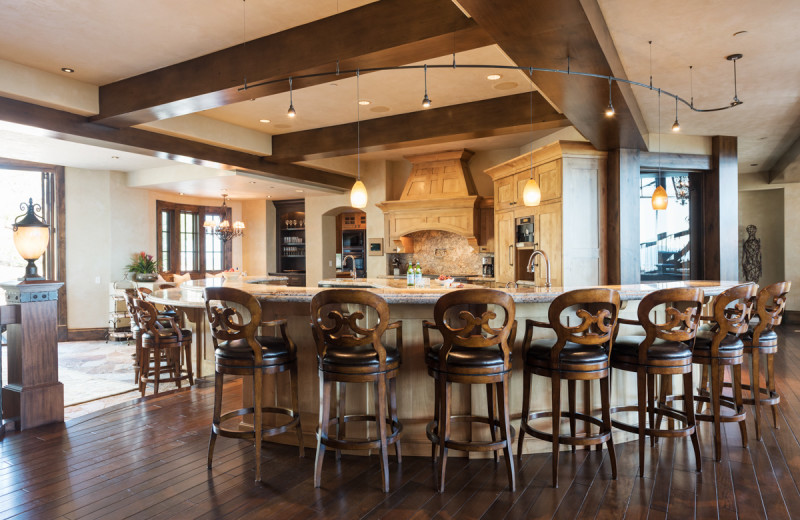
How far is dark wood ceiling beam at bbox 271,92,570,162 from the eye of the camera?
5.64 meters

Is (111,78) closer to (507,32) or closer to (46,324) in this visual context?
(46,324)

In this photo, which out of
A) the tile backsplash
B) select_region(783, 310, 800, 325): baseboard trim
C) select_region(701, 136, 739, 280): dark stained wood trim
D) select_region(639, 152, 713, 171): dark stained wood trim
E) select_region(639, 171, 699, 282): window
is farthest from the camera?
select_region(783, 310, 800, 325): baseboard trim

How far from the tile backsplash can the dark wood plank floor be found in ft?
20.0

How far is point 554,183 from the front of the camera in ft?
20.3

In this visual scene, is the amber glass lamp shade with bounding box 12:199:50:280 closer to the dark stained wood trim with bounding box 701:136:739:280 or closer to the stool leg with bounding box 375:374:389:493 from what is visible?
the stool leg with bounding box 375:374:389:493

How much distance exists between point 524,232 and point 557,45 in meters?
3.96

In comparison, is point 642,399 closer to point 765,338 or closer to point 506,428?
point 506,428

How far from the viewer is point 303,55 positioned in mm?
3887

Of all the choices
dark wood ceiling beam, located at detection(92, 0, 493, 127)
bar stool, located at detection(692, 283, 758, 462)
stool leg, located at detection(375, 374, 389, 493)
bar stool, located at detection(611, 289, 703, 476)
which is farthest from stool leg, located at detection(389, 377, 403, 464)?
dark wood ceiling beam, located at detection(92, 0, 493, 127)

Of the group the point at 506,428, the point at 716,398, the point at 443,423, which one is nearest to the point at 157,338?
the point at 443,423

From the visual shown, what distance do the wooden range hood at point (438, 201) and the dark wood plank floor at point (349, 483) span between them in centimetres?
563

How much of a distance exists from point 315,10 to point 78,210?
781 centimetres

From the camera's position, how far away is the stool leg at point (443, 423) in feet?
8.39

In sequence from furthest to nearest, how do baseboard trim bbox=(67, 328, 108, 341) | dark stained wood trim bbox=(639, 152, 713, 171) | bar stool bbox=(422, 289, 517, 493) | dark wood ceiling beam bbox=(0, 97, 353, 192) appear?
1. baseboard trim bbox=(67, 328, 108, 341)
2. dark stained wood trim bbox=(639, 152, 713, 171)
3. dark wood ceiling beam bbox=(0, 97, 353, 192)
4. bar stool bbox=(422, 289, 517, 493)
